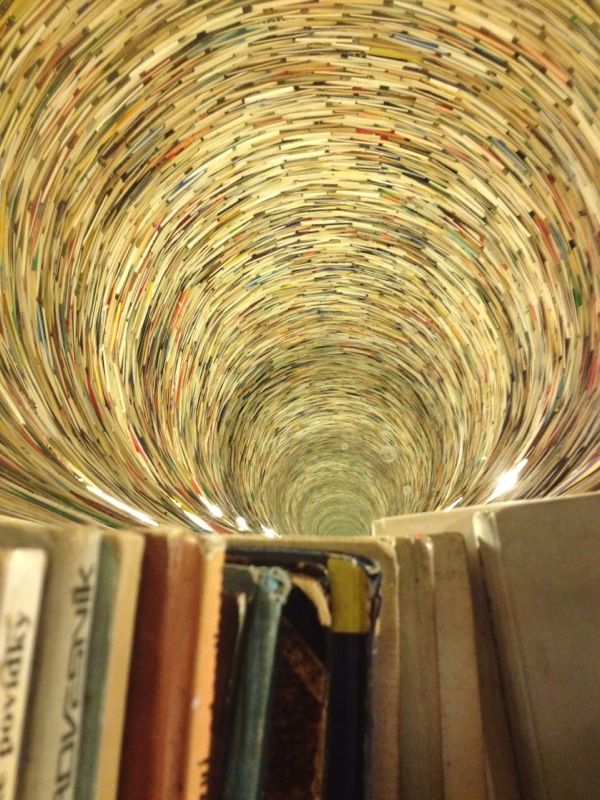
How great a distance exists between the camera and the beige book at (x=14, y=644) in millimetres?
340

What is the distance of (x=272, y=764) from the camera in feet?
1.55

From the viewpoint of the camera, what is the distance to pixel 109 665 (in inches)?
15.6

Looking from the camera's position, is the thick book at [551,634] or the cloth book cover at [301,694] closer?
the cloth book cover at [301,694]

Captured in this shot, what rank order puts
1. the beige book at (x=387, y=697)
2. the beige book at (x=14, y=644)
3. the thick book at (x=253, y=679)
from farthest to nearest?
the beige book at (x=387, y=697) < the thick book at (x=253, y=679) < the beige book at (x=14, y=644)

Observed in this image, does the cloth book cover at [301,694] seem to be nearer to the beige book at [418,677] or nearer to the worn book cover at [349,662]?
the worn book cover at [349,662]

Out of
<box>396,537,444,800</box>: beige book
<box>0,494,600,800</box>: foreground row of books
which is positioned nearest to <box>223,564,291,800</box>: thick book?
<box>0,494,600,800</box>: foreground row of books

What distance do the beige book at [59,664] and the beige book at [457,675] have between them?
0.42 metres

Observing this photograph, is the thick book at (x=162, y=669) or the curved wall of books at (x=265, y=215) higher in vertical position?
the curved wall of books at (x=265, y=215)

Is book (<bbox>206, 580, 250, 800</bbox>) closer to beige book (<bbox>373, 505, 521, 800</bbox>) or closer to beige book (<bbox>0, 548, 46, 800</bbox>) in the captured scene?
beige book (<bbox>0, 548, 46, 800</bbox>)

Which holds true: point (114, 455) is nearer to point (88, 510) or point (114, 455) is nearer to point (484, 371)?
point (88, 510)

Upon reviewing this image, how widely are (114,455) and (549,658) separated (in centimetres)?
64

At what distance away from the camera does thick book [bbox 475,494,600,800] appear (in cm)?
61

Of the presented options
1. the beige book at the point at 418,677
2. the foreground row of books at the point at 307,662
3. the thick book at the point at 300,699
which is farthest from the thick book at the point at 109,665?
the beige book at the point at 418,677

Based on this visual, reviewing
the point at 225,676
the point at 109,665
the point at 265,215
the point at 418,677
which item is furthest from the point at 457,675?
the point at 265,215
